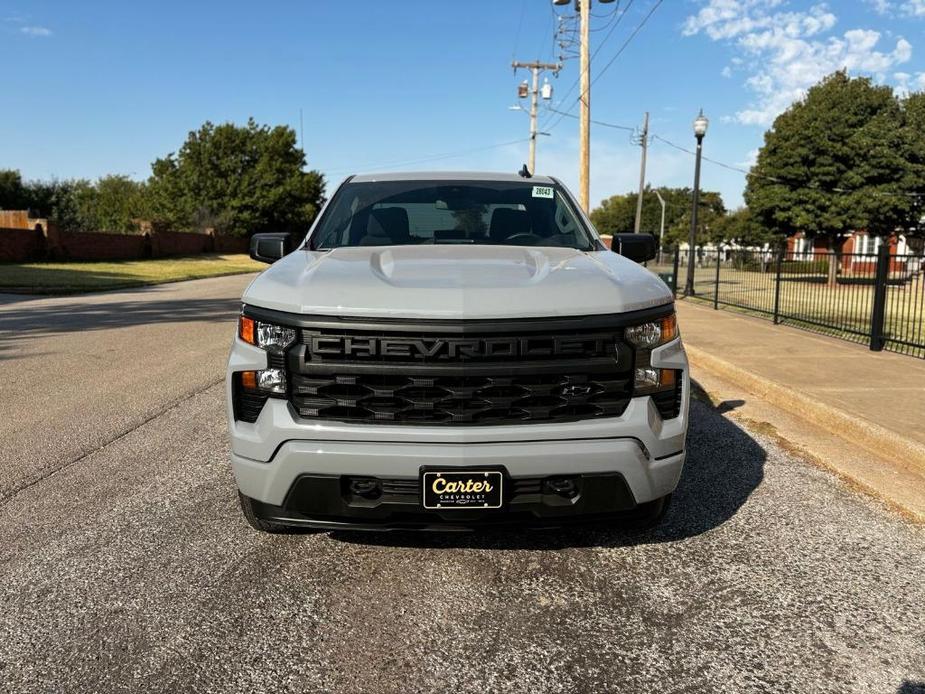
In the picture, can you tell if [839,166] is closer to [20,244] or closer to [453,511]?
[453,511]

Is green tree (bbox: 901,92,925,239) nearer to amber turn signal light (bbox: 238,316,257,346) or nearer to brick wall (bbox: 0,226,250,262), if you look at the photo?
brick wall (bbox: 0,226,250,262)

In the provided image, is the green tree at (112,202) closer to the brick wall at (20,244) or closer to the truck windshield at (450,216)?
the brick wall at (20,244)

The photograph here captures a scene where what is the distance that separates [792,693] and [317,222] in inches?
137

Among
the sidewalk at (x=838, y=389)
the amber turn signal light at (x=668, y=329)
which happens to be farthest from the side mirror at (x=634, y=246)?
the sidewalk at (x=838, y=389)

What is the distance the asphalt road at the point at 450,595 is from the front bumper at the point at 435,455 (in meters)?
0.40

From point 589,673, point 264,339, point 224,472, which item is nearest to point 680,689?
point 589,673

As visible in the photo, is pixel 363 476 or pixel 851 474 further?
pixel 851 474

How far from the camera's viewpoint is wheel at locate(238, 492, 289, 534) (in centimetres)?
311

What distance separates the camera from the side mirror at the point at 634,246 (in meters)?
4.44

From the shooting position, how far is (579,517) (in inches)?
114

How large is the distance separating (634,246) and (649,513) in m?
1.94

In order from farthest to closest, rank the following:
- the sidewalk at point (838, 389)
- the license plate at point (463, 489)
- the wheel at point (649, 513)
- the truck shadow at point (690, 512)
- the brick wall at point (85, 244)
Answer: the brick wall at point (85, 244), the sidewalk at point (838, 389), the truck shadow at point (690, 512), the wheel at point (649, 513), the license plate at point (463, 489)

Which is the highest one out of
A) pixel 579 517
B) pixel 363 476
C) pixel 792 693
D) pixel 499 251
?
pixel 499 251

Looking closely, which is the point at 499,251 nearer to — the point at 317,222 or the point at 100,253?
the point at 317,222
